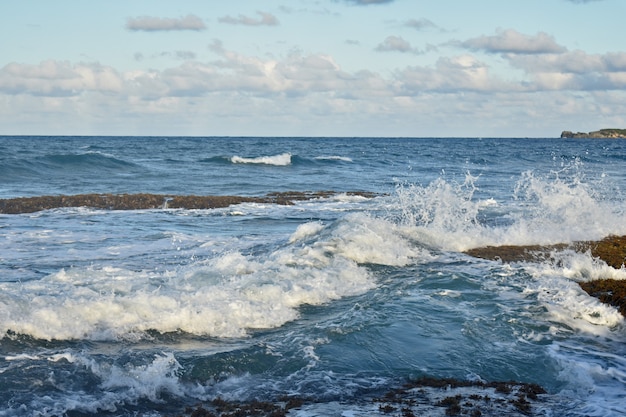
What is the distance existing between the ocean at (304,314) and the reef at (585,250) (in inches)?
14.3

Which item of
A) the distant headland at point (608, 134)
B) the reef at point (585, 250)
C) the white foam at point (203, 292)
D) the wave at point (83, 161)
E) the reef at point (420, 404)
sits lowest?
the reef at point (420, 404)

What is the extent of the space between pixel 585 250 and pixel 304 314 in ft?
23.6

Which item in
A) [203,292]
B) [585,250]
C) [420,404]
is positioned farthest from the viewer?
[585,250]

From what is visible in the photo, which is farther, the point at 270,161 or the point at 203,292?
the point at 270,161

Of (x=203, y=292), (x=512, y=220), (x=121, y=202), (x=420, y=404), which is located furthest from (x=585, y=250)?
(x=121, y=202)

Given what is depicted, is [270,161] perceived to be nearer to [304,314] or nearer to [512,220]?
[512,220]

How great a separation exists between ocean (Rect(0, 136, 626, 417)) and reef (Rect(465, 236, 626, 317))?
36cm

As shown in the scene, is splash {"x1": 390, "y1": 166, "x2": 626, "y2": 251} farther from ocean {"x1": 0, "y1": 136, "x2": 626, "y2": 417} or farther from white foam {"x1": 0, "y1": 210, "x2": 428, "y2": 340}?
white foam {"x1": 0, "y1": 210, "x2": 428, "y2": 340}

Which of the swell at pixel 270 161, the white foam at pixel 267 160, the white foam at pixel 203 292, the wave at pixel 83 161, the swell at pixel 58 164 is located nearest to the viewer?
the white foam at pixel 203 292

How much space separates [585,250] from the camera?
14641mm

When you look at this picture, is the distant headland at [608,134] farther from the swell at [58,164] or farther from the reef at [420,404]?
the reef at [420,404]

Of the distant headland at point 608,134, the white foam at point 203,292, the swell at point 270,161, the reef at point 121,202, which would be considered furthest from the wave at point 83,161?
the distant headland at point 608,134

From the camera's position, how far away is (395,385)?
762cm

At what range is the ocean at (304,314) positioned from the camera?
289 inches
